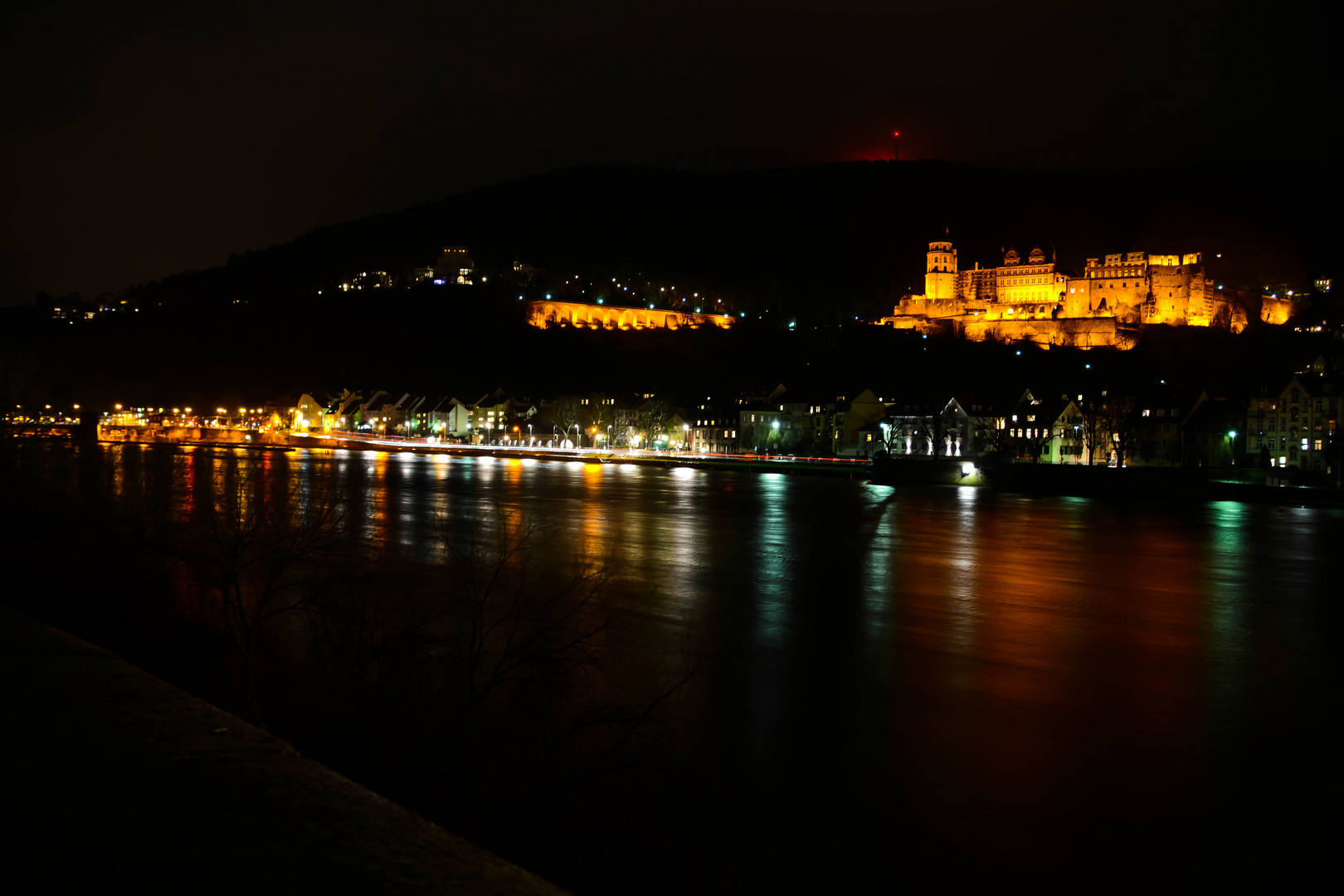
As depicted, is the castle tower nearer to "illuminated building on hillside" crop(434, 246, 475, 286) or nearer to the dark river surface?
"illuminated building on hillside" crop(434, 246, 475, 286)

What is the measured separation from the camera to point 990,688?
9.73 m

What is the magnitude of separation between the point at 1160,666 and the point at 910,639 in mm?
2797

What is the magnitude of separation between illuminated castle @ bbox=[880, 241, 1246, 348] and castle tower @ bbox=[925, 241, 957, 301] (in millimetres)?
743

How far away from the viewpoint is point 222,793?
3.10m

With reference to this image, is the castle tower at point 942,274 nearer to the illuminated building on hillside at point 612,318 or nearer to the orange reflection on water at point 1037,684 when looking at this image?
the illuminated building on hillside at point 612,318

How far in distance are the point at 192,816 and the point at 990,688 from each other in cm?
838

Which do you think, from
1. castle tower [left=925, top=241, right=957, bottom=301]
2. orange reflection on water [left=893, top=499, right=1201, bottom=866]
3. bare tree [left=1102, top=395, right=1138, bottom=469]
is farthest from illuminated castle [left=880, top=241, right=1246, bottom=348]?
orange reflection on water [left=893, top=499, right=1201, bottom=866]

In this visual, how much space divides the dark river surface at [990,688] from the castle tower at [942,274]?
75436mm

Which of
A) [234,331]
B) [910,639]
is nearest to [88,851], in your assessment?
[910,639]

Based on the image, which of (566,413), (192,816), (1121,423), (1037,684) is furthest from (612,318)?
(192,816)

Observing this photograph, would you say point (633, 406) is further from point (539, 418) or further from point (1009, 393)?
point (1009, 393)

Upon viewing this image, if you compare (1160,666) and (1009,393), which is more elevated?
(1009,393)

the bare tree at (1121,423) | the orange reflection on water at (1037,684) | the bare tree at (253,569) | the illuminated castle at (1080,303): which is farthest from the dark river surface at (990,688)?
the illuminated castle at (1080,303)

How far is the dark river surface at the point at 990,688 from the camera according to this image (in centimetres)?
620
